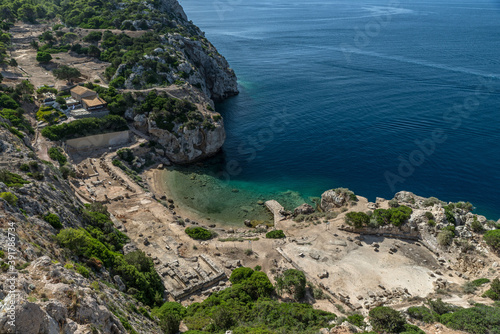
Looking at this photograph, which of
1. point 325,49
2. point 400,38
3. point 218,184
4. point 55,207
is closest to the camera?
point 55,207

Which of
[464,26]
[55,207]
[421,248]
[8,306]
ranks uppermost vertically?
[464,26]

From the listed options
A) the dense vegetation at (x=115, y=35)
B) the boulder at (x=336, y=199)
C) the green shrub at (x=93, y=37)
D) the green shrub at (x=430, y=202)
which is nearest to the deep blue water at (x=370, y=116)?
the boulder at (x=336, y=199)

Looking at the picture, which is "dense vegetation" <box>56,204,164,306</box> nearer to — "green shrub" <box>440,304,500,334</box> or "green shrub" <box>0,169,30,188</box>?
"green shrub" <box>0,169,30,188</box>

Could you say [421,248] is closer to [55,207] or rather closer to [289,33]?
[55,207]

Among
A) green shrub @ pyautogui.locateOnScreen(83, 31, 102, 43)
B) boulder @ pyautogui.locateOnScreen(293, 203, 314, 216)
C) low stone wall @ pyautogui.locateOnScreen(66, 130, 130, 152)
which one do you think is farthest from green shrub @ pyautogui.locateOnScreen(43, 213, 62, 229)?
green shrub @ pyautogui.locateOnScreen(83, 31, 102, 43)

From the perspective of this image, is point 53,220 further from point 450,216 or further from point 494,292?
point 450,216

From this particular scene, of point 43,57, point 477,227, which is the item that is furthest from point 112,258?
point 43,57

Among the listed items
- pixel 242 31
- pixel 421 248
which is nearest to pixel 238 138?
pixel 421 248
